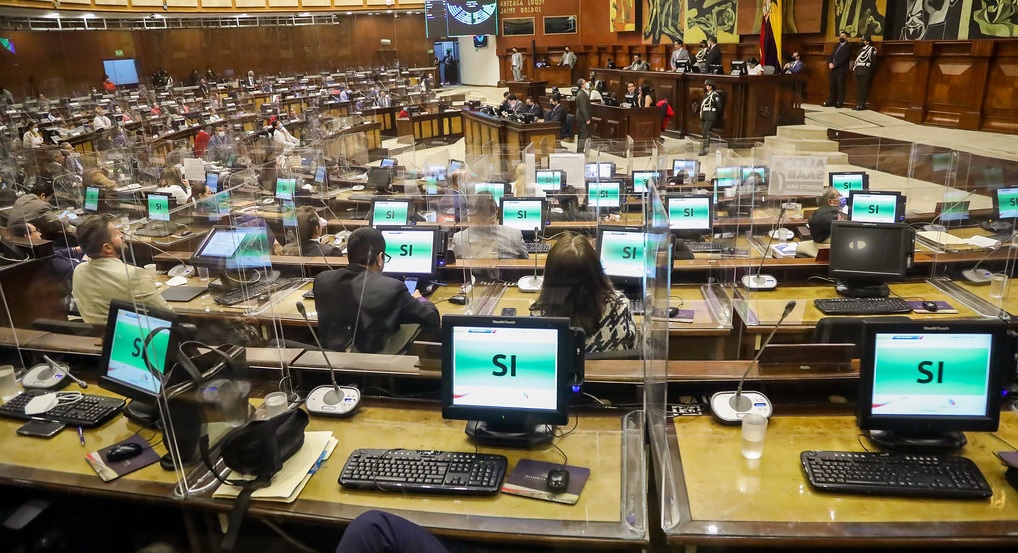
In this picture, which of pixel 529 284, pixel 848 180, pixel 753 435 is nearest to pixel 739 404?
pixel 753 435

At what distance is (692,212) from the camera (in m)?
5.45

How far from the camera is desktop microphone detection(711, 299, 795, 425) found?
7.75 ft

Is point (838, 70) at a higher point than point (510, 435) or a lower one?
higher

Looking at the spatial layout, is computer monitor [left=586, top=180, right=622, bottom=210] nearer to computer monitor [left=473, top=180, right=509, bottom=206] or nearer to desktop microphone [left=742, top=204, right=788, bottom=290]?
computer monitor [left=473, top=180, right=509, bottom=206]

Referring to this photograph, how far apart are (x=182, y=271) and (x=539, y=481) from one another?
400cm

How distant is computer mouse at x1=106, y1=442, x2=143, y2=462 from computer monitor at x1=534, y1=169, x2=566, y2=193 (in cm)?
539

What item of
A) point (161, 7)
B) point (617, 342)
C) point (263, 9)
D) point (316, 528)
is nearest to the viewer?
point (316, 528)

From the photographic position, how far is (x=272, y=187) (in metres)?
8.21

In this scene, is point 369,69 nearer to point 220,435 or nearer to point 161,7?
Result: point 161,7

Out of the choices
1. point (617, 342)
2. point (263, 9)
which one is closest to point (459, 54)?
point (263, 9)

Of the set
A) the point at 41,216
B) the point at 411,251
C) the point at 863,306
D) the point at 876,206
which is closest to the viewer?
the point at 863,306

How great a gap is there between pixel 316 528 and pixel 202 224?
4071 mm

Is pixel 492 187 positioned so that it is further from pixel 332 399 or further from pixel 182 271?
pixel 332 399

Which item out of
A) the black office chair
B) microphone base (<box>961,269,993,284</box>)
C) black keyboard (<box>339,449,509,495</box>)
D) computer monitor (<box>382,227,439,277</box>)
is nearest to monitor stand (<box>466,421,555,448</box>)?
black keyboard (<box>339,449,509,495</box>)
